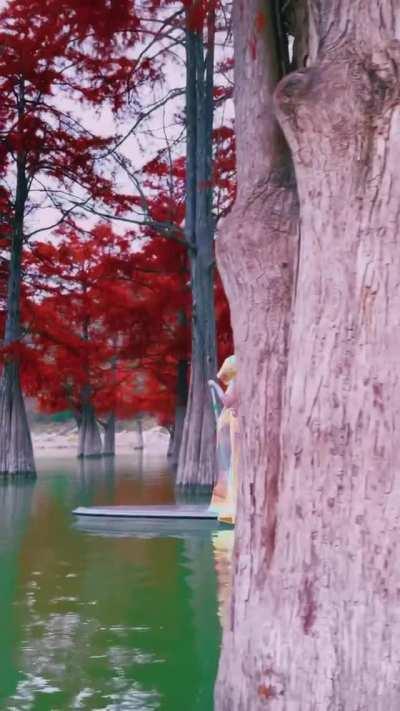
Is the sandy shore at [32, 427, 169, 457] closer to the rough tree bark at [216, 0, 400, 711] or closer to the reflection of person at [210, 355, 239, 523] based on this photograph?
the reflection of person at [210, 355, 239, 523]

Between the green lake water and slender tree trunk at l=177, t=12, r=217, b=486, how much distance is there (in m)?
3.75

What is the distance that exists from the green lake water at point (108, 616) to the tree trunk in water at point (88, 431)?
1746cm

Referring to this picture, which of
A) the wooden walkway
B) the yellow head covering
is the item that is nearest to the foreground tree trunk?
the wooden walkway

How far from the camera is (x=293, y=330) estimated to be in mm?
2805

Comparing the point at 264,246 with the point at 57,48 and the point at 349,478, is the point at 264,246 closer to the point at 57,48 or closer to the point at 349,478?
the point at 349,478

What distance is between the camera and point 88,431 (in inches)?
1105

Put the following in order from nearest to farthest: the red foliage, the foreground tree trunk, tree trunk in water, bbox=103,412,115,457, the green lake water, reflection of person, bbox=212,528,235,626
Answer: the green lake water → reflection of person, bbox=212,528,235,626 → the foreground tree trunk → the red foliage → tree trunk in water, bbox=103,412,115,457

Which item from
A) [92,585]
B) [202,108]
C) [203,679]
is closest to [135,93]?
[202,108]

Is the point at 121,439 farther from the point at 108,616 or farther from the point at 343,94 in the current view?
the point at 343,94

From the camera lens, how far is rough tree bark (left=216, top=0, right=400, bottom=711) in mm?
2566

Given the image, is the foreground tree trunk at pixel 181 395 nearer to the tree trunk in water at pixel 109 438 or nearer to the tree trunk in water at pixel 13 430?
the tree trunk in water at pixel 13 430

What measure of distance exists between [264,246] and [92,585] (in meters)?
3.70

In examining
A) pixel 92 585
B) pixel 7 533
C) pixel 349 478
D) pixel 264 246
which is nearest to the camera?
pixel 349 478

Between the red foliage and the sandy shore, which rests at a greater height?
the red foliage
